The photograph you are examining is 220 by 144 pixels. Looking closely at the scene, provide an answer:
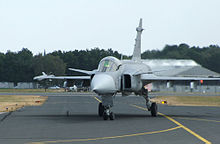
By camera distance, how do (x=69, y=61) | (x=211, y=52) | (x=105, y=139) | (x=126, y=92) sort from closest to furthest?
1. (x=105, y=139)
2. (x=126, y=92)
3. (x=211, y=52)
4. (x=69, y=61)

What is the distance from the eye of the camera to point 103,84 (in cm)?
2216

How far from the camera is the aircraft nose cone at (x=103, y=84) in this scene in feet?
71.9

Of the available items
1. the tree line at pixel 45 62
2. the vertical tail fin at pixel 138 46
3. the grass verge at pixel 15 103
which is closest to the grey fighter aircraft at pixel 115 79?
the vertical tail fin at pixel 138 46

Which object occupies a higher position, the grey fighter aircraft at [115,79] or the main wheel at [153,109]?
the grey fighter aircraft at [115,79]

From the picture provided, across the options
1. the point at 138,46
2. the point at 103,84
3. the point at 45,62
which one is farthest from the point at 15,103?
the point at 45,62

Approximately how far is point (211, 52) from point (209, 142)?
39.5 m

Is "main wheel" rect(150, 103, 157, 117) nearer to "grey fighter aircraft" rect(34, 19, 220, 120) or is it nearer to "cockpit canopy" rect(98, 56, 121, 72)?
"grey fighter aircraft" rect(34, 19, 220, 120)

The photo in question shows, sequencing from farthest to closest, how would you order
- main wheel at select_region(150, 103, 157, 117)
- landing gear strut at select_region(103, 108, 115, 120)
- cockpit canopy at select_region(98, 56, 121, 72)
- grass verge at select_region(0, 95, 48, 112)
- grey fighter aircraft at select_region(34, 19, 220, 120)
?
grass verge at select_region(0, 95, 48, 112)
main wheel at select_region(150, 103, 157, 117)
cockpit canopy at select_region(98, 56, 121, 72)
landing gear strut at select_region(103, 108, 115, 120)
grey fighter aircraft at select_region(34, 19, 220, 120)

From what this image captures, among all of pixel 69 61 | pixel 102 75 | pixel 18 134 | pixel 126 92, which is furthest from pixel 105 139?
pixel 69 61

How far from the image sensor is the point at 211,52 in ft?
172

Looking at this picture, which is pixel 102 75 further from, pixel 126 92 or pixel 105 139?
pixel 105 139

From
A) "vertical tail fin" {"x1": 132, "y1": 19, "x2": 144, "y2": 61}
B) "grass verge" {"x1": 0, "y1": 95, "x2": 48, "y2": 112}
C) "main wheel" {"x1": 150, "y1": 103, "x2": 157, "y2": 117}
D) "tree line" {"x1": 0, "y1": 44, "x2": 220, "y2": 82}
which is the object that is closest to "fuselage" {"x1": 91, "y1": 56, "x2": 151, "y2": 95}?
"main wheel" {"x1": 150, "y1": 103, "x2": 157, "y2": 117}

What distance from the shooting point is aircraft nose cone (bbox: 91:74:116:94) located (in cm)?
2192

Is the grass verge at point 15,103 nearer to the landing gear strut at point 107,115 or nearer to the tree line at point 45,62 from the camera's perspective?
the landing gear strut at point 107,115
